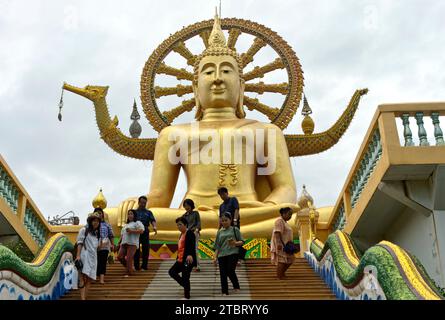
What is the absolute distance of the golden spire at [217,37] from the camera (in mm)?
15523

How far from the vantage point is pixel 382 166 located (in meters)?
8.66

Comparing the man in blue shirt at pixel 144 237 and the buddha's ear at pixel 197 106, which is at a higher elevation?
the buddha's ear at pixel 197 106

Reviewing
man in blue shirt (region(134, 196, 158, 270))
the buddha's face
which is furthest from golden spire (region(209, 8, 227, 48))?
man in blue shirt (region(134, 196, 158, 270))

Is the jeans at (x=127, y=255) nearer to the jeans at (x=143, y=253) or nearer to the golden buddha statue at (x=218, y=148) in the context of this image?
the jeans at (x=143, y=253)

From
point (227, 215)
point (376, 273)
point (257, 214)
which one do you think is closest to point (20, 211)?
point (257, 214)

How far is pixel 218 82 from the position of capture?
48.6 ft

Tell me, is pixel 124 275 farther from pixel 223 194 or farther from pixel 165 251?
pixel 165 251

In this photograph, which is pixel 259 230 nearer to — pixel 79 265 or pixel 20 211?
pixel 20 211

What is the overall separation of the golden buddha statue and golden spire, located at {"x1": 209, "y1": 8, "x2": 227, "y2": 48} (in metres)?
0.02

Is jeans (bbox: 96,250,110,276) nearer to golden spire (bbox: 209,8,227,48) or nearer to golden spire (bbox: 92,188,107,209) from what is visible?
golden spire (bbox: 92,188,107,209)

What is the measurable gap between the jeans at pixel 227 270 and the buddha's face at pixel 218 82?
24.5 ft

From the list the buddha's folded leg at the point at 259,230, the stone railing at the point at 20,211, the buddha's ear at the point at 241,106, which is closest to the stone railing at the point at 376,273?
the buddha's folded leg at the point at 259,230

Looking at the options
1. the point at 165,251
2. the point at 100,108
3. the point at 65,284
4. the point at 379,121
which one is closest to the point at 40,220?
the point at 165,251

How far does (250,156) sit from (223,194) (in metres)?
5.43
